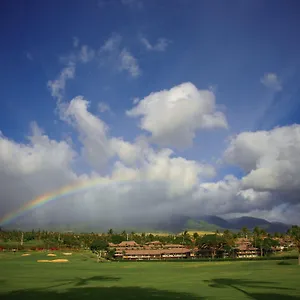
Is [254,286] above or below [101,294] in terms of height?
below

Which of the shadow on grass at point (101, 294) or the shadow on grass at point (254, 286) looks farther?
the shadow on grass at point (101, 294)

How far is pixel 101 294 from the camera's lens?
45.3 m

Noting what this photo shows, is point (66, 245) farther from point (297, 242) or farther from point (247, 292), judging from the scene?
point (247, 292)

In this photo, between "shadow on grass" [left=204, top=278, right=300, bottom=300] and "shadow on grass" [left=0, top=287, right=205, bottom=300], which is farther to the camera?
"shadow on grass" [left=0, top=287, right=205, bottom=300]

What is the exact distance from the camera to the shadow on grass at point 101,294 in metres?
42.0

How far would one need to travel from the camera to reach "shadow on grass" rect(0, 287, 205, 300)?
138ft

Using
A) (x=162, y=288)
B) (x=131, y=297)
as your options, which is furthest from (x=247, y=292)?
(x=131, y=297)

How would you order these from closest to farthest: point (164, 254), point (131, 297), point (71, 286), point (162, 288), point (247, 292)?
point (131, 297), point (247, 292), point (162, 288), point (71, 286), point (164, 254)

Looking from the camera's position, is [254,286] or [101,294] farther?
[254,286]

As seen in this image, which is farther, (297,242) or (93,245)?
(93,245)

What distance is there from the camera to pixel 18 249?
16812 centimetres

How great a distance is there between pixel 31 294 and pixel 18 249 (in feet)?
445

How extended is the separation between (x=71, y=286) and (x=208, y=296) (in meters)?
22.3

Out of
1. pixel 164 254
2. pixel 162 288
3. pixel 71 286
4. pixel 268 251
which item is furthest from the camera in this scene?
pixel 268 251
